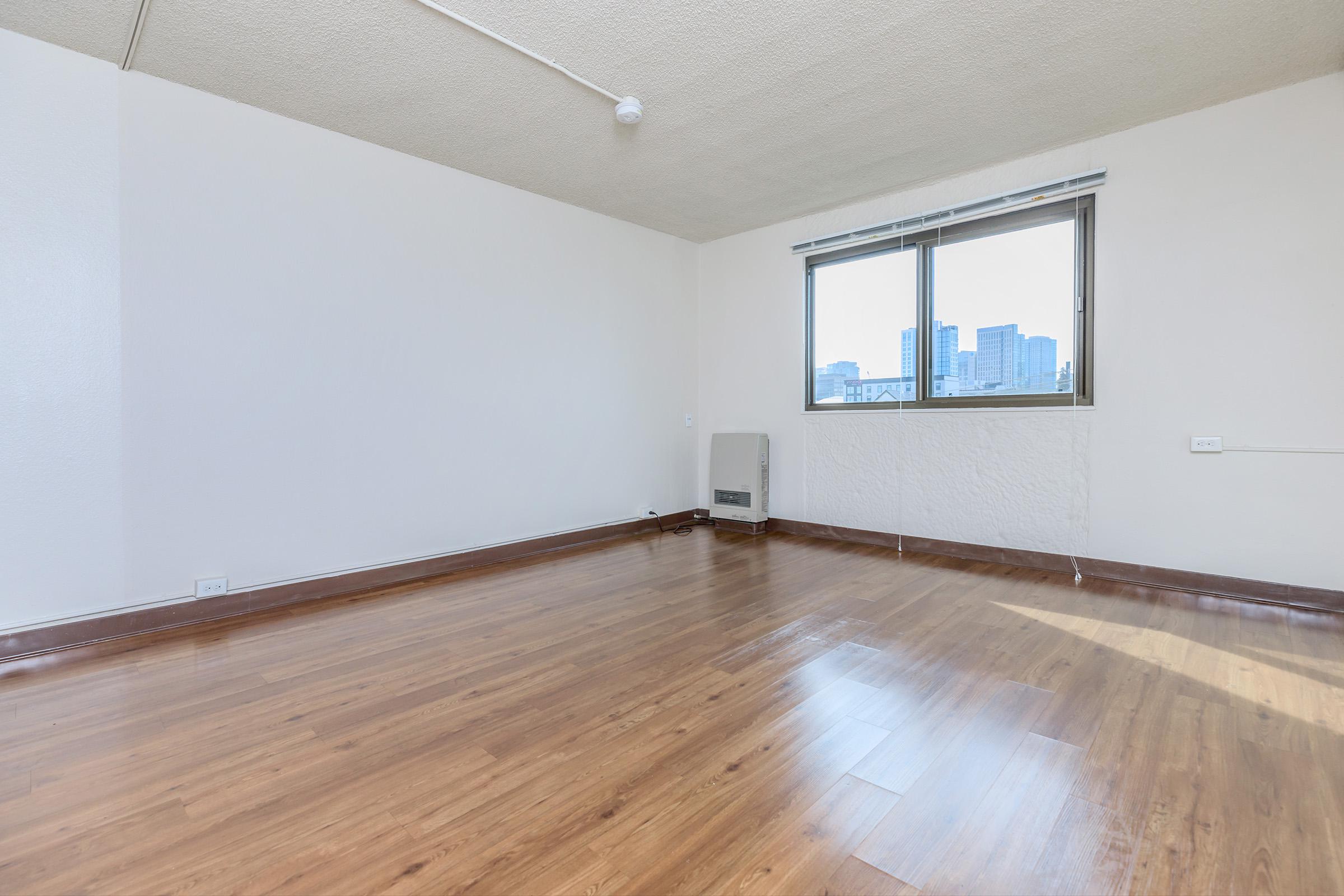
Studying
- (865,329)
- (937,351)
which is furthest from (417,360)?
(937,351)

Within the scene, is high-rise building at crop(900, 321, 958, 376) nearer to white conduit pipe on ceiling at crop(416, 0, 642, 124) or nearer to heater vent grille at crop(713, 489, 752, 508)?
heater vent grille at crop(713, 489, 752, 508)

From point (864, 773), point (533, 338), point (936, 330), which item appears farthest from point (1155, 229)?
point (533, 338)

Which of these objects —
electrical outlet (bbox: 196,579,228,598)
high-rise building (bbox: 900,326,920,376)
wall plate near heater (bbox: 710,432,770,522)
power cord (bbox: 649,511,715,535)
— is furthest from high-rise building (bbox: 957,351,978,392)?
electrical outlet (bbox: 196,579,228,598)

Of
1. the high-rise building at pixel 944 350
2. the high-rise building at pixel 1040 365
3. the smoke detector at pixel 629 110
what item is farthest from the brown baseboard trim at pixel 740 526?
the smoke detector at pixel 629 110

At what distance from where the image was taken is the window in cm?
361

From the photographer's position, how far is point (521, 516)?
13.6 ft

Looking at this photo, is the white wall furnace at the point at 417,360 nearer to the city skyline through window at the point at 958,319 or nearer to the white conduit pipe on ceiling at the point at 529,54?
the city skyline through window at the point at 958,319

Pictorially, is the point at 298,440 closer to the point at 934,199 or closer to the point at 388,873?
the point at 388,873

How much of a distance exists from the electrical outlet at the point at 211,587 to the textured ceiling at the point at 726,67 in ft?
7.90

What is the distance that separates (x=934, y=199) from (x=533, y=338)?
3.04 m

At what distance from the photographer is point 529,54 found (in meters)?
2.55

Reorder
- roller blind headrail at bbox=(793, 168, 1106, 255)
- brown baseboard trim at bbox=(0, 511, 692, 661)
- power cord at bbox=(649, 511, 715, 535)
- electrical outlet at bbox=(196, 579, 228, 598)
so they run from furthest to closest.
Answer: power cord at bbox=(649, 511, 715, 535) → roller blind headrail at bbox=(793, 168, 1106, 255) → electrical outlet at bbox=(196, 579, 228, 598) → brown baseboard trim at bbox=(0, 511, 692, 661)

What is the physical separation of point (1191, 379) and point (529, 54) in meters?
3.83

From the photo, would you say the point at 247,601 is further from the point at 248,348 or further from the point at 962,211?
the point at 962,211
